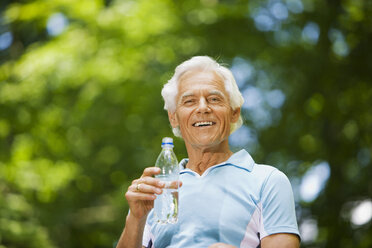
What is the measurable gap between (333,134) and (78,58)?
3.32m

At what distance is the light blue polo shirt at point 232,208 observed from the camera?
176cm

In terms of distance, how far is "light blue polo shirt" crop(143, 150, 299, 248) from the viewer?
1.76 meters

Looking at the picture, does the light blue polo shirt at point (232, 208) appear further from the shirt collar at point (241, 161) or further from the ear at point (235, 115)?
the ear at point (235, 115)

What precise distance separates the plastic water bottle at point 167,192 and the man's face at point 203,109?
0.39 feet

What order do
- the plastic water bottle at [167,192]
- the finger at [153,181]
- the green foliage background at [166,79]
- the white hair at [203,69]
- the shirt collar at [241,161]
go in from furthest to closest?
the green foliage background at [166,79]
the white hair at [203,69]
the shirt collar at [241,161]
the plastic water bottle at [167,192]
the finger at [153,181]

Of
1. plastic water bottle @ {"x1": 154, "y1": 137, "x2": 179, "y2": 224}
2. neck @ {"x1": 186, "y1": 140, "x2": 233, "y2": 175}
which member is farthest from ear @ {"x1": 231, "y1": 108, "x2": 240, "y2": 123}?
plastic water bottle @ {"x1": 154, "y1": 137, "x2": 179, "y2": 224}

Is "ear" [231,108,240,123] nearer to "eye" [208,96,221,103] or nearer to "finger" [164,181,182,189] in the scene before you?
"eye" [208,96,221,103]

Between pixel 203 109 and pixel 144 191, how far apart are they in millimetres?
437

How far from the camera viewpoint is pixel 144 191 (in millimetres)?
1691

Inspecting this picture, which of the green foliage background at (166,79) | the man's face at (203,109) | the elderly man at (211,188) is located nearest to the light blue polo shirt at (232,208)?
the elderly man at (211,188)

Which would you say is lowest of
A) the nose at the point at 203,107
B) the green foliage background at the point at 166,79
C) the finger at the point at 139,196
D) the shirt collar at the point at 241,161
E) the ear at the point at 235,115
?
the finger at the point at 139,196

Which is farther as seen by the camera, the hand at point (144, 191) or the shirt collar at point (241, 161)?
the shirt collar at point (241, 161)

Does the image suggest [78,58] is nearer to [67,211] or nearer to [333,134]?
[67,211]

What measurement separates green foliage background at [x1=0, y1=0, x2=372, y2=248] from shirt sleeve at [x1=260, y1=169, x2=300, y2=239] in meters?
3.82
